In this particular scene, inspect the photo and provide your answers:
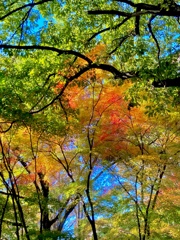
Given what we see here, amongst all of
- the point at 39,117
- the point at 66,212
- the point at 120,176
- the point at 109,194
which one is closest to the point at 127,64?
the point at 39,117

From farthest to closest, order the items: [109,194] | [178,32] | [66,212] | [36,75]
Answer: [66,212] < [109,194] < [178,32] < [36,75]

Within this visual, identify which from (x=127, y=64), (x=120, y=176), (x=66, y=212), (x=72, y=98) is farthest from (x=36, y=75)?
(x=66, y=212)

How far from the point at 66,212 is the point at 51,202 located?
2.66 metres

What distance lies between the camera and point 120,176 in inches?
345

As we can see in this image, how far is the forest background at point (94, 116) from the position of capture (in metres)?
5.56

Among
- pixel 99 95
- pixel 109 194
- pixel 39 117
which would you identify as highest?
pixel 99 95

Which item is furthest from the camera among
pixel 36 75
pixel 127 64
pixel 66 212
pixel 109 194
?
pixel 66 212

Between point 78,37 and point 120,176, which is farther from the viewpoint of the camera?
point 120,176

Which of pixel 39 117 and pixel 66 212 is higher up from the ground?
pixel 39 117

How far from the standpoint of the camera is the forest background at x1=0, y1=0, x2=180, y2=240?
18.2 ft

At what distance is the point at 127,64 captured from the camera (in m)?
6.11

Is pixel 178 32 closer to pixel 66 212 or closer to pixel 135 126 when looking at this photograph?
pixel 135 126

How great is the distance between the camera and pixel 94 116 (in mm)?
8844

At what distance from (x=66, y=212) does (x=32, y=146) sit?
355cm
